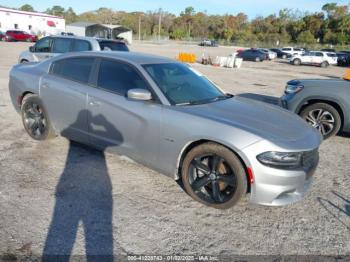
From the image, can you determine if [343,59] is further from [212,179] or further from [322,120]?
[212,179]

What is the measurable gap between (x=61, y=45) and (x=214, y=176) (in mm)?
8622

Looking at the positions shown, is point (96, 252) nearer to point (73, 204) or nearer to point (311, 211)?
point (73, 204)

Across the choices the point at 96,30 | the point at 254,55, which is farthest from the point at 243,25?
the point at 254,55

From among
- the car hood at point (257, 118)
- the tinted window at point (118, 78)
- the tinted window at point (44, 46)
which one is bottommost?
the car hood at point (257, 118)

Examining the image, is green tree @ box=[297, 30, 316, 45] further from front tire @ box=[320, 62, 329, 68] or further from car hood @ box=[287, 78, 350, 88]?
car hood @ box=[287, 78, 350, 88]

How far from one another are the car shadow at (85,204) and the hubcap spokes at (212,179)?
1.02 m

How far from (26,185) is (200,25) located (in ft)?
410

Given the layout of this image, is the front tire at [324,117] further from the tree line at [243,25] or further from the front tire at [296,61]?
the tree line at [243,25]

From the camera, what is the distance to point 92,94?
179 inches

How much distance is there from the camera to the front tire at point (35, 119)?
5.33m

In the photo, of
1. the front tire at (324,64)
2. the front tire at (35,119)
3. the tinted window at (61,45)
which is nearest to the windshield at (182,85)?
the front tire at (35,119)

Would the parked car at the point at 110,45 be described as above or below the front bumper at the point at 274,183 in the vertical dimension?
above

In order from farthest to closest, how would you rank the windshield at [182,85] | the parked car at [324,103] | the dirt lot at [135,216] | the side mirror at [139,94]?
the parked car at [324,103]
the windshield at [182,85]
the side mirror at [139,94]
the dirt lot at [135,216]

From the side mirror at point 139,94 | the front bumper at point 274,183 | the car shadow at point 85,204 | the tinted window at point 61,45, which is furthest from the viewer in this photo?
the tinted window at point 61,45
